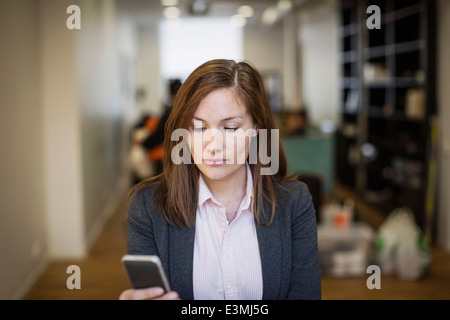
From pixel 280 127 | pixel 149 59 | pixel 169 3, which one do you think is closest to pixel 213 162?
pixel 280 127

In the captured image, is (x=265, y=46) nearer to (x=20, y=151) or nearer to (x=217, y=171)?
(x=20, y=151)

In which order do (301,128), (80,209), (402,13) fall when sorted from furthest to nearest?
(301,128) < (402,13) < (80,209)

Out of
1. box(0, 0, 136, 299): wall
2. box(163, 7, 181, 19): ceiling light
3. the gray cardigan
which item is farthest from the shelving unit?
the gray cardigan

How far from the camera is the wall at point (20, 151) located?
11.5 ft

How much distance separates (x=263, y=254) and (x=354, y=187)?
6741 mm

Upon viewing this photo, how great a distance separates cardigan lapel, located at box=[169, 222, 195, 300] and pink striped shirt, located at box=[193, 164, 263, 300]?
0.02m

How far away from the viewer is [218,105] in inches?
51.5

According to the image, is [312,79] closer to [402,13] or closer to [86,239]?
[402,13]

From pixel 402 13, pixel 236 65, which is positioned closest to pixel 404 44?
pixel 402 13

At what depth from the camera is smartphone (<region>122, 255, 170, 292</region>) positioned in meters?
1.11

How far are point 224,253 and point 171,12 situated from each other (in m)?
9.21

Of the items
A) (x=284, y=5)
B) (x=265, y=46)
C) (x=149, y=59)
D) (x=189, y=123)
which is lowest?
(x=189, y=123)

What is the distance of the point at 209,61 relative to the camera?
1.34 meters

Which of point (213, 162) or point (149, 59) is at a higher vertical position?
point (149, 59)
